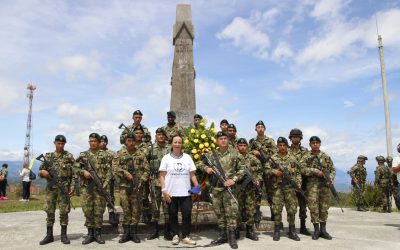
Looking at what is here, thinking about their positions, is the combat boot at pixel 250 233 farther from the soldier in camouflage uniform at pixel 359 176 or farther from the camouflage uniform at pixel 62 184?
the soldier in camouflage uniform at pixel 359 176

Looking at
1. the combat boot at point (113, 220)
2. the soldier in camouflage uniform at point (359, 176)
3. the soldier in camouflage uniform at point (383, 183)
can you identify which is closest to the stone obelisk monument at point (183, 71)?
the combat boot at point (113, 220)

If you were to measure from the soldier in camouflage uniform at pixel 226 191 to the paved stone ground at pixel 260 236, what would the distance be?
0.27 m

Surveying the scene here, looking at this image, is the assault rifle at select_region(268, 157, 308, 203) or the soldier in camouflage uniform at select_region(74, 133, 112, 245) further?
the assault rifle at select_region(268, 157, 308, 203)

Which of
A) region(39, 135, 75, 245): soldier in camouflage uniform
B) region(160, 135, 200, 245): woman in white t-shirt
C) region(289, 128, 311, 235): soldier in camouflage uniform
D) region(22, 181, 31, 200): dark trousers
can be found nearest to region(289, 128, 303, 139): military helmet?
region(289, 128, 311, 235): soldier in camouflage uniform

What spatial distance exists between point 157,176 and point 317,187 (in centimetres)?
308

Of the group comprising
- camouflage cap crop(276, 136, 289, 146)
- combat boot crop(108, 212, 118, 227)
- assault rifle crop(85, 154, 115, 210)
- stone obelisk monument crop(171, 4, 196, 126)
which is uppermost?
stone obelisk monument crop(171, 4, 196, 126)

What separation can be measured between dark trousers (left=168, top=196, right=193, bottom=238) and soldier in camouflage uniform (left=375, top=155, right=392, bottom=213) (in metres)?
8.64

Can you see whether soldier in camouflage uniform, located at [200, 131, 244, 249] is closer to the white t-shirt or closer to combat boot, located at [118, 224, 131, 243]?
the white t-shirt

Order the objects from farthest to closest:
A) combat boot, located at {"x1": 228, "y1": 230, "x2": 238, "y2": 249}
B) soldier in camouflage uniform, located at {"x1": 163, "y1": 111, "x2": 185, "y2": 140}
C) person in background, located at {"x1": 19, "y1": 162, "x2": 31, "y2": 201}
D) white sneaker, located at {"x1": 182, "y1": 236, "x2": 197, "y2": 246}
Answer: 1. person in background, located at {"x1": 19, "y1": 162, "x2": 31, "y2": 201}
2. soldier in camouflage uniform, located at {"x1": 163, "y1": 111, "x2": 185, "y2": 140}
3. white sneaker, located at {"x1": 182, "y1": 236, "x2": 197, "y2": 246}
4. combat boot, located at {"x1": 228, "y1": 230, "x2": 238, "y2": 249}

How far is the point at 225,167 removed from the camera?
6.36 m

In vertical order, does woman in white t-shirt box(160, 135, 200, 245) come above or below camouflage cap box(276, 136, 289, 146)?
below

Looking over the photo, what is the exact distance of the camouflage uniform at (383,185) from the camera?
12156mm

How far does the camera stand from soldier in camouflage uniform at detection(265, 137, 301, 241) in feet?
22.2

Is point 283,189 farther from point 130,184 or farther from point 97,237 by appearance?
point 97,237
